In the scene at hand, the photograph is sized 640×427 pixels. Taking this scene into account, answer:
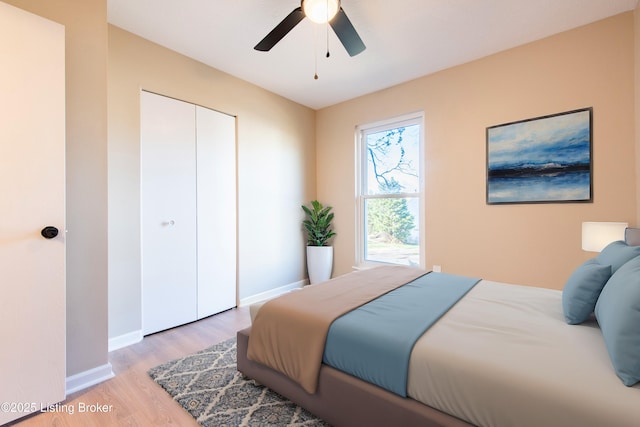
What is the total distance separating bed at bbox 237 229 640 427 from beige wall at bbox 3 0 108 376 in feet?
3.75

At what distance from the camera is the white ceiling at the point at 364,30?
2109 mm

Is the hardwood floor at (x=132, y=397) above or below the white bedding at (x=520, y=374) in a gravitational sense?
below

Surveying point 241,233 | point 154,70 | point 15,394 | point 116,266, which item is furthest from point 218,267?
point 154,70

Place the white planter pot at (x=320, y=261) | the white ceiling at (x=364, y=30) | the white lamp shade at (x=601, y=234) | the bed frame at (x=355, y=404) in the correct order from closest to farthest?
the bed frame at (x=355, y=404) < the white lamp shade at (x=601, y=234) < the white ceiling at (x=364, y=30) < the white planter pot at (x=320, y=261)

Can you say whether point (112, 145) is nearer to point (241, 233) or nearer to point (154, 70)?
point (154, 70)

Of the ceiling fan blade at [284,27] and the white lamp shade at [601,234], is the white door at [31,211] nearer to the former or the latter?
the ceiling fan blade at [284,27]

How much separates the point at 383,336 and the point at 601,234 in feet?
6.48

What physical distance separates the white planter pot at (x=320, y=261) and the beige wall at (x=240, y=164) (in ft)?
0.62

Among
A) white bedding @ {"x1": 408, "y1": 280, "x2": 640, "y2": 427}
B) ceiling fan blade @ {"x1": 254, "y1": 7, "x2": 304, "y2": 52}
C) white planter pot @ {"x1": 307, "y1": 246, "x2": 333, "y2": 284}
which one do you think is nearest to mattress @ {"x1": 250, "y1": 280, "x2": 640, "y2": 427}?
white bedding @ {"x1": 408, "y1": 280, "x2": 640, "y2": 427}

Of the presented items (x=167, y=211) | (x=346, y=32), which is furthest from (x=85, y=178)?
(x=346, y=32)

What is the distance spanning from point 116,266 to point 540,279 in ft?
12.5

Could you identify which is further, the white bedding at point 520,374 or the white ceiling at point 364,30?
the white ceiling at point 364,30

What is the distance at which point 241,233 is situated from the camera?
10.8 ft

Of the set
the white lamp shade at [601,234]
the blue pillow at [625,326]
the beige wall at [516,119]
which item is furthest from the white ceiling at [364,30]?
the blue pillow at [625,326]
